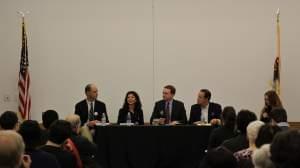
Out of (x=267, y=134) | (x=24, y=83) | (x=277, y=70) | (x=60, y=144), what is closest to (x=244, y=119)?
(x=267, y=134)

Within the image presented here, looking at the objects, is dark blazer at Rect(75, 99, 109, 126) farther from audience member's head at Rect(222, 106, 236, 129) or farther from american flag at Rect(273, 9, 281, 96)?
audience member's head at Rect(222, 106, 236, 129)

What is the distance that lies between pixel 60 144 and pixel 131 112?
4.73 metres

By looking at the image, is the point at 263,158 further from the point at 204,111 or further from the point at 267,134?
the point at 204,111

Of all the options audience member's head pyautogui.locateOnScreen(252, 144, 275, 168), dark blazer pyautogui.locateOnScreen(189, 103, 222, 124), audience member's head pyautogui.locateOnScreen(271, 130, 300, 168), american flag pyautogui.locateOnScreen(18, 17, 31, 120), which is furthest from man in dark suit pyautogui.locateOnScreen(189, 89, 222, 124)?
audience member's head pyautogui.locateOnScreen(271, 130, 300, 168)

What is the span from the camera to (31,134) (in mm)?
3988

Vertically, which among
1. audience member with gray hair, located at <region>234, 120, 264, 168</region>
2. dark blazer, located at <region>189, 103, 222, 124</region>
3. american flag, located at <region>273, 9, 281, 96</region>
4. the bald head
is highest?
american flag, located at <region>273, 9, 281, 96</region>

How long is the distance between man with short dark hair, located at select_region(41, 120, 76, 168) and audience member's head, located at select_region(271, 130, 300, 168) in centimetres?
208

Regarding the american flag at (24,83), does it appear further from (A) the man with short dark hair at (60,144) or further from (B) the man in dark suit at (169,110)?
(A) the man with short dark hair at (60,144)

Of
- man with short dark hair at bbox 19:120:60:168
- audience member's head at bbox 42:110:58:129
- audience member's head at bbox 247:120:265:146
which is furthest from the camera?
audience member's head at bbox 42:110:58:129

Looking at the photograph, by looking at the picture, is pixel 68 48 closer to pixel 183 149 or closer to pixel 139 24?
pixel 139 24

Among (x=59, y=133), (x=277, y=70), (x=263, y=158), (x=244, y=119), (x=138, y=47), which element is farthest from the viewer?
(x=138, y=47)

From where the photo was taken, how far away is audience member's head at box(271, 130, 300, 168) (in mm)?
2613

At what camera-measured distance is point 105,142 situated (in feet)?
26.7

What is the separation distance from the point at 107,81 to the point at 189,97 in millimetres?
1634
